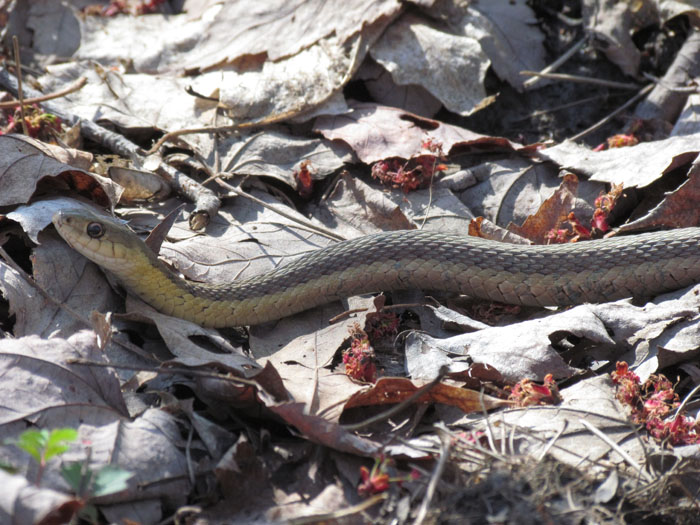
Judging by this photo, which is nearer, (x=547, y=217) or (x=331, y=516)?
(x=331, y=516)

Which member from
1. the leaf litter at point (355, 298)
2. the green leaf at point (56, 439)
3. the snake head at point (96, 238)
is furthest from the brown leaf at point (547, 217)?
the green leaf at point (56, 439)

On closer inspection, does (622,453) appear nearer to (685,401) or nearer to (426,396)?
(685,401)

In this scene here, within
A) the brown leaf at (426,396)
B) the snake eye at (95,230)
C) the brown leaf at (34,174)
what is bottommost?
the brown leaf at (426,396)

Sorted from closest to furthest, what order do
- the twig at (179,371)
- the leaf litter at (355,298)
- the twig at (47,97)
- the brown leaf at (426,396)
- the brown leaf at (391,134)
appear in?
1. the leaf litter at (355,298)
2. the twig at (179,371)
3. the brown leaf at (426,396)
4. the twig at (47,97)
5. the brown leaf at (391,134)

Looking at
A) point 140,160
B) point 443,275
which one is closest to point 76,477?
point 443,275

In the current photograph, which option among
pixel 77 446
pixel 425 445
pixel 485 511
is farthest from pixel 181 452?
pixel 485 511

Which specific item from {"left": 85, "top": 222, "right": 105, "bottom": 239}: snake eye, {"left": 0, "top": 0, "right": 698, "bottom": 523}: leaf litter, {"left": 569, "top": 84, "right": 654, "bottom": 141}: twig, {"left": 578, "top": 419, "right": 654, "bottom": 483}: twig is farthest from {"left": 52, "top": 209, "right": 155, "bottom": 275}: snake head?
{"left": 569, "top": 84, "right": 654, "bottom": 141}: twig

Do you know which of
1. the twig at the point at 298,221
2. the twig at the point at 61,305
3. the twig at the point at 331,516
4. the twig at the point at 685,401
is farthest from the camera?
the twig at the point at 298,221

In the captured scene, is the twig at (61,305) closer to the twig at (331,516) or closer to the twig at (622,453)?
the twig at (331,516)
